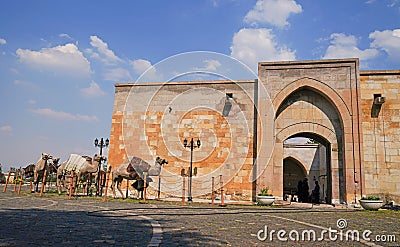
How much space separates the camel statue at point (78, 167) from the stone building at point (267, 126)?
147 cm

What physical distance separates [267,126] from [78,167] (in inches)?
476

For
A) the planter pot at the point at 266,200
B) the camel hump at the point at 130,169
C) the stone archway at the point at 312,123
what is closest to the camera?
the planter pot at the point at 266,200

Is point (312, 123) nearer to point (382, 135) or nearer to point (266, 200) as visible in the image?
point (382, 135)

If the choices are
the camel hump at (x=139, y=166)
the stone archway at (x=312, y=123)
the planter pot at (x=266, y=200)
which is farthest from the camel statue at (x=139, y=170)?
the stone archway at (x=312, y=123)

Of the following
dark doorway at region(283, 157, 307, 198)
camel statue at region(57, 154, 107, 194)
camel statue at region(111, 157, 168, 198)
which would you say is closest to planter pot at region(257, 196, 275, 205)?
camel statue at region(111, 157, 168, 198)

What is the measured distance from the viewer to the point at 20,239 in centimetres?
434

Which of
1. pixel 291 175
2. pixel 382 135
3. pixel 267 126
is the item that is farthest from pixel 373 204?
pixel 291 175

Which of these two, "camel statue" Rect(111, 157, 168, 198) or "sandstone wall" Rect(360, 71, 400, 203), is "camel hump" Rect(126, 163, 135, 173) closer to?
"camel statue" Rect(111, 157, 168, 198)

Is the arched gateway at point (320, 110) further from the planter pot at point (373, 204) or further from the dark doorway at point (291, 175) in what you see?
the dark doorway at point (291, 175)

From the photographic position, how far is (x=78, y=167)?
20500 millimetres

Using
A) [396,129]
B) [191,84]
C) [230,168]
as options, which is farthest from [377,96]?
[191,84]

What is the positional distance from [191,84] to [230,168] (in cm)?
553

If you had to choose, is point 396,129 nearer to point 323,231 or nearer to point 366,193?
point 366,193

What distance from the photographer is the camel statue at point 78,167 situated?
59.2 ft
